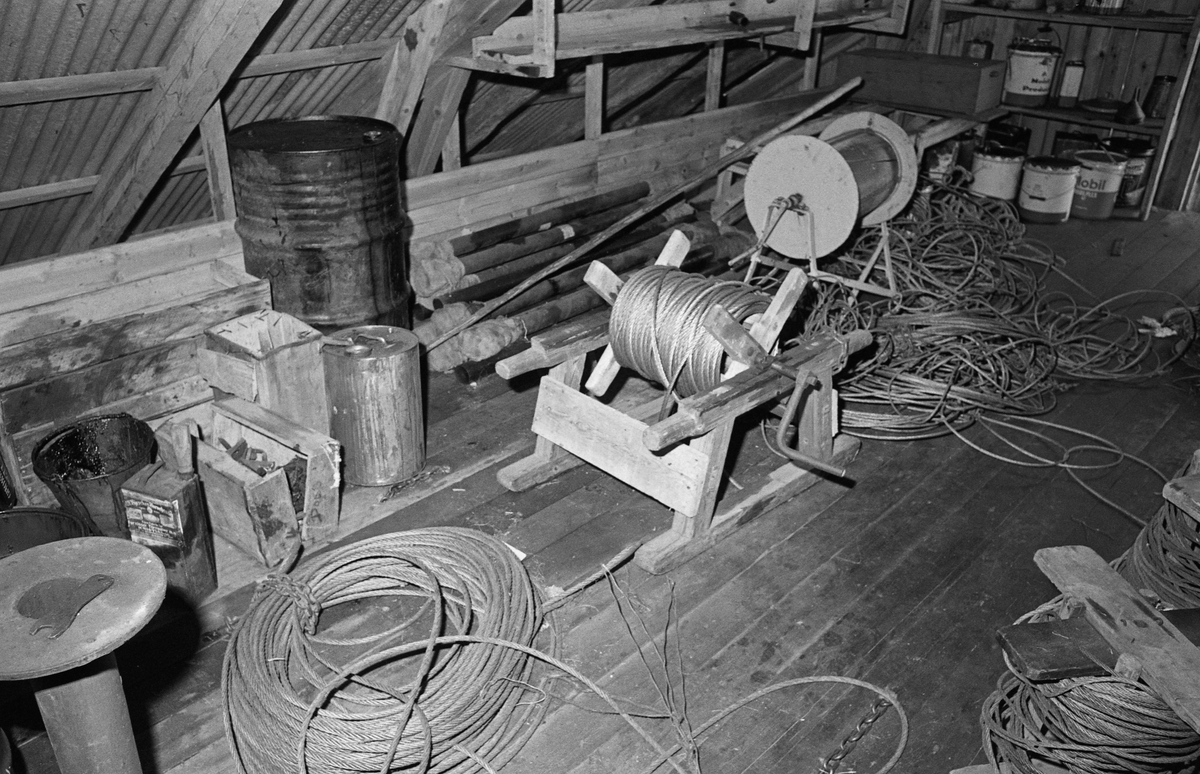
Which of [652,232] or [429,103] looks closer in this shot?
[429,103]

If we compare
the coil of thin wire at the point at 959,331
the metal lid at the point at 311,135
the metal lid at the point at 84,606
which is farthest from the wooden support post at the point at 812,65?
the metal lid at the point at 84,606

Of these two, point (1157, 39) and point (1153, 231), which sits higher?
point (1157, 39)

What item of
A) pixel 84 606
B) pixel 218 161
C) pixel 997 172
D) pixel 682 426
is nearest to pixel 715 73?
pixel 997 172

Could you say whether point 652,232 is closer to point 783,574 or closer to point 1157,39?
point 783,574

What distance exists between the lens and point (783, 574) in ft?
10.8

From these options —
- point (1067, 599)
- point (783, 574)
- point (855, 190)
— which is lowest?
point (783, 574)

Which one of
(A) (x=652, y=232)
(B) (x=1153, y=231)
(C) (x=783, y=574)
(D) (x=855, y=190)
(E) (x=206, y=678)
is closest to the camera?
(E) (x=206, y=678)

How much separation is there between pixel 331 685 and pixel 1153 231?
19.9 feet

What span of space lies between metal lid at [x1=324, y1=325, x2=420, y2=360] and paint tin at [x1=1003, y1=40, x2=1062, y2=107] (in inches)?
199

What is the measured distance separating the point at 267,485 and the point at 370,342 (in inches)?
28.0

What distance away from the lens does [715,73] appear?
239 inches

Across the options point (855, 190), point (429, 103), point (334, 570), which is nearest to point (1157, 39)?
point (855, 190)

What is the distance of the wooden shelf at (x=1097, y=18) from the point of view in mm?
6145

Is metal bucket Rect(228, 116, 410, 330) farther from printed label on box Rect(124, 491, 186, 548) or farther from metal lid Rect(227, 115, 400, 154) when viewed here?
printed label on box Rect(124, 491, 186, 548)
